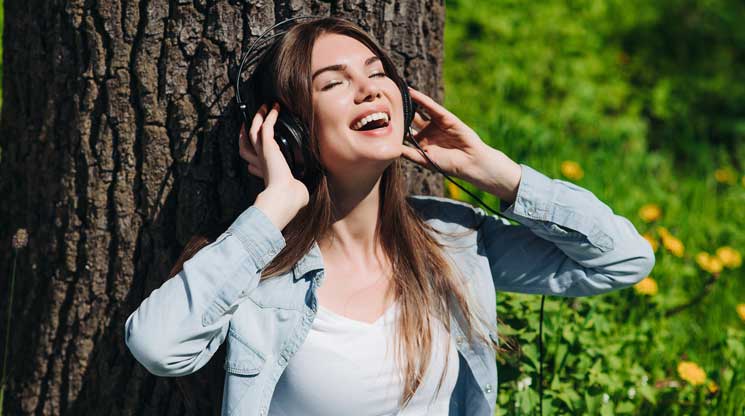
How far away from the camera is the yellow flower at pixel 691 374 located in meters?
2.88

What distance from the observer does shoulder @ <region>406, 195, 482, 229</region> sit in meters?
2.48

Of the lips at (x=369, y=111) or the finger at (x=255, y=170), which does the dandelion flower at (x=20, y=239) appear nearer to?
the finger at (x=255, y=170)

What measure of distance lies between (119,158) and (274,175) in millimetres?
634

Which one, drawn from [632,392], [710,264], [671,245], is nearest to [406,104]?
[632,392]

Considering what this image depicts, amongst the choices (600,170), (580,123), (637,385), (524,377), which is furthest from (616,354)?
(580,123)

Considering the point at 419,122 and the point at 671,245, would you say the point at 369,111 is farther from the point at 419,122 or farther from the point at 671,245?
the point at 671,245

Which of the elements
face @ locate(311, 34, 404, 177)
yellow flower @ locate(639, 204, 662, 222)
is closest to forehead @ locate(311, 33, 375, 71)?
face @ locate(311, 34, 404, 177)

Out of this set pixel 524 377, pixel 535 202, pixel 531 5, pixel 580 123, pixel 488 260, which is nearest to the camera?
pixel 535 202

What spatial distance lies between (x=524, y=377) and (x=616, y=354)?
0.41 metres

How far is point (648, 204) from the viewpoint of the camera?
413 centimetres

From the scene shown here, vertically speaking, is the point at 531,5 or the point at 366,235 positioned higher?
the point at 531,5

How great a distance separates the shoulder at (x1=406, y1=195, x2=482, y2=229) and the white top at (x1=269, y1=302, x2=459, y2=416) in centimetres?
36

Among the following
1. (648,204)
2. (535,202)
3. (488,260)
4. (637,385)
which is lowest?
(637,385)

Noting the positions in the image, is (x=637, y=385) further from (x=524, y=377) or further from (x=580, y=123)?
(x=580, y=123)
